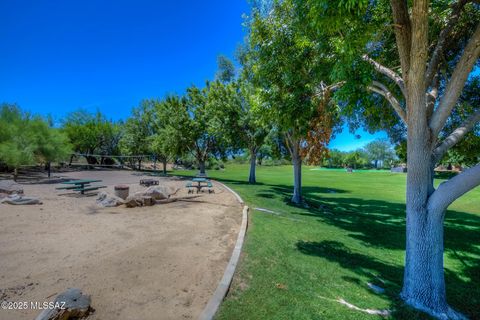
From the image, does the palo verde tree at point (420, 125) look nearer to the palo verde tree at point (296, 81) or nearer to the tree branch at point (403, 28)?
the tree branch at point (403, 28)

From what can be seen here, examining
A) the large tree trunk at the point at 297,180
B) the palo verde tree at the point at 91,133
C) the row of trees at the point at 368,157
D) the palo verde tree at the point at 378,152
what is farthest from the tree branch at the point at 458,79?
the palo verde tree at the point at 378,152

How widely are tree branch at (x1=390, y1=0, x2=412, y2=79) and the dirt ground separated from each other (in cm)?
572

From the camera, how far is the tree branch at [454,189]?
451 cm

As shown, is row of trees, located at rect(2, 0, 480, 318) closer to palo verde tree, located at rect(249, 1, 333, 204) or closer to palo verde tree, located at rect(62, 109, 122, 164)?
palo verde tree, located at rect(249, 1, 333, 204)

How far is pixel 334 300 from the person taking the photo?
15.6 ft

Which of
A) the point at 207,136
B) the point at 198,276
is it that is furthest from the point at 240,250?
the point at 207,136

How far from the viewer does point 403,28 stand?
4828mm

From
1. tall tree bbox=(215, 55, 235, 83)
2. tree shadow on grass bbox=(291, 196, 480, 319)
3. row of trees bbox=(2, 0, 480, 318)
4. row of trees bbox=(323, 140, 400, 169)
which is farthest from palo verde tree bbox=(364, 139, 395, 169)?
row of trees bbox=(2, 0, 480, 318)

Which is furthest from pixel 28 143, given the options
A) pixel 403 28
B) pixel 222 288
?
pixel 403 28

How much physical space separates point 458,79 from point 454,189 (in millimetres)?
2031

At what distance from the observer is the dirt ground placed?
411cm

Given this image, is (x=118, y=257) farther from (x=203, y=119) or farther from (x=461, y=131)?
(x=203, y=119)

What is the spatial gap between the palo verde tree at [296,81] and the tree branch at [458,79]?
228 centimetres

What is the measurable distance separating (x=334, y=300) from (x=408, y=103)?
13.5 feet
